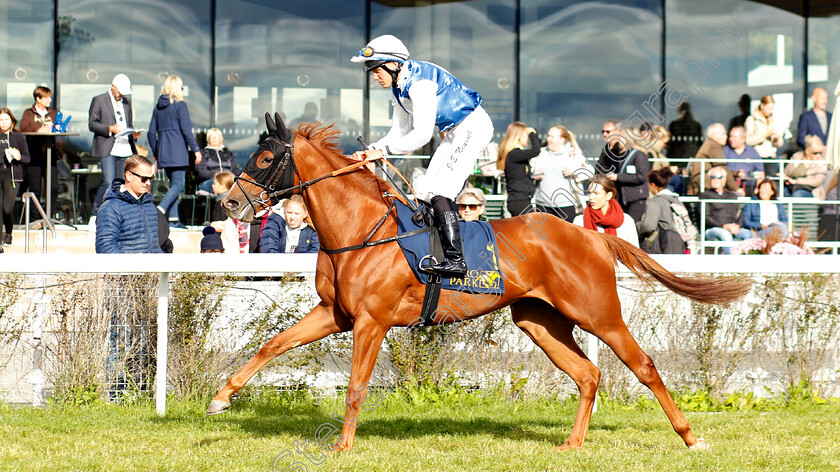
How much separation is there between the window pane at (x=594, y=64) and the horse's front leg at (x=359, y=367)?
7.45 metres

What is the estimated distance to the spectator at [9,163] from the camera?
8.37m

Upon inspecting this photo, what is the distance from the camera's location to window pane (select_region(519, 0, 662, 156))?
457 inches

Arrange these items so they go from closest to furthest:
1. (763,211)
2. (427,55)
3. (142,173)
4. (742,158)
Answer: (142,173) → (763,211) → (742,158) → (427,55)

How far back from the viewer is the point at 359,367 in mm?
4566

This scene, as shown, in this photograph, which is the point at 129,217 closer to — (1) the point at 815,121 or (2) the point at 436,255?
(2) the point at 436,255

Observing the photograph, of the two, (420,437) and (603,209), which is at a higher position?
(603,209)

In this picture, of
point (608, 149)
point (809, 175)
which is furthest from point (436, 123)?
point (809, 175)

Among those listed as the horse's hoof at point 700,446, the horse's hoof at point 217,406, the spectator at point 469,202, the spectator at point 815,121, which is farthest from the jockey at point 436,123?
the spectator at point 815,121

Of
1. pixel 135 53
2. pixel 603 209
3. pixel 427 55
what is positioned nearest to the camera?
pixel 603 209

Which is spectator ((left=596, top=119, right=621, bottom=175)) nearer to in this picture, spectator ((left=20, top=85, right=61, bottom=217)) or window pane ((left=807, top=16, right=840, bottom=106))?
spectator ((left=20, top=85, right=61, bottom=217))

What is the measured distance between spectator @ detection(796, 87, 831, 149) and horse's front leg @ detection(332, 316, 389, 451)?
8.20 metres

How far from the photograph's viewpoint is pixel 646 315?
19.2 ft

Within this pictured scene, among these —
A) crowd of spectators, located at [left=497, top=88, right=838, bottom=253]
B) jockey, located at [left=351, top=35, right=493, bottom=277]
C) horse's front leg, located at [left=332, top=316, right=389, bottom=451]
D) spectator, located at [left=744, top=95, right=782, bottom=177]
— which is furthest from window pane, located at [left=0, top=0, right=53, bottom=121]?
spectator, located at [left=744, top=95, right=782, bottom=177]

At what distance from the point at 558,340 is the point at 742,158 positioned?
597cm
